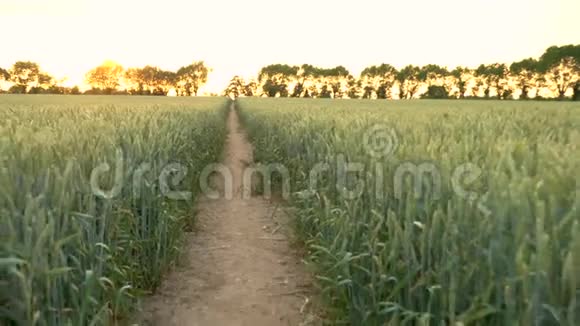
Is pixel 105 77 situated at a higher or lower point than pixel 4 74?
higher

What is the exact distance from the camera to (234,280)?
515 centimetres

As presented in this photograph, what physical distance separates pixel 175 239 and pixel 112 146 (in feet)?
5.88

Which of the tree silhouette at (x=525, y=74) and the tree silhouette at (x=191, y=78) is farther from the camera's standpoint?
the tree silhouette at (x=191, y=78)

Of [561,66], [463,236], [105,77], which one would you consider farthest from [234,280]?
[105,77]

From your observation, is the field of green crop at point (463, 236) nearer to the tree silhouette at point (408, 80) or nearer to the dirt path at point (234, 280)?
the dirt path at point (234, 280)

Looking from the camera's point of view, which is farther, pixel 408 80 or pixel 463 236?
pixel 408 80

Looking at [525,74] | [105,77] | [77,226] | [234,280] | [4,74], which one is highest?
[105,77]

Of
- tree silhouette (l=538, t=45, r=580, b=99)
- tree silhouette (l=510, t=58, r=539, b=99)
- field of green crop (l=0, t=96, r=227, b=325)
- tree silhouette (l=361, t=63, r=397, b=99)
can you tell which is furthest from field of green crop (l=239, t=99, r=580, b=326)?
tree silhouette (l=361, t=63, r=397, b=99)

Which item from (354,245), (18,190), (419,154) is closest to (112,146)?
(18,190)

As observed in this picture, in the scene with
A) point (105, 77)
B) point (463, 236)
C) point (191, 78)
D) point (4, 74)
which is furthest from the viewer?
point (191, 78)

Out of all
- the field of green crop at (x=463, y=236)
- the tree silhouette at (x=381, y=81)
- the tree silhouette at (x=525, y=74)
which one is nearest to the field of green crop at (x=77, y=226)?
the field of green crop at (x=463, y=236)

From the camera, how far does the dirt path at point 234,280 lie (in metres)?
4.30

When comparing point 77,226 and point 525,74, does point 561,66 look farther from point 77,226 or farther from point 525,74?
point 77,226

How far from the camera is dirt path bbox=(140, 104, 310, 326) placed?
14.1 feet
